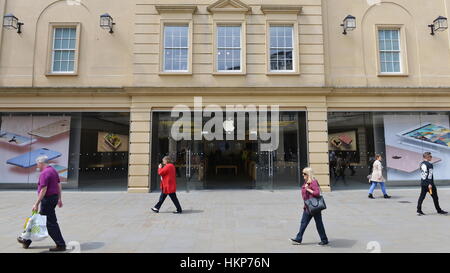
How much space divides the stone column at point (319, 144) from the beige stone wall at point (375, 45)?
5.34ft

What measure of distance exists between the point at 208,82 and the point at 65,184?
7.92 metres

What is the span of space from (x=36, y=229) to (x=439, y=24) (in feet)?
54.5

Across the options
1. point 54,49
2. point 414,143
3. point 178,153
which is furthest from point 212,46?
point 414,143

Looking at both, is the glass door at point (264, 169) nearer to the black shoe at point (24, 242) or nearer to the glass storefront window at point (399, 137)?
the glass storefront window at point (399, 137)

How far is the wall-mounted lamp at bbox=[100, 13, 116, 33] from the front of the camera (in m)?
11.1

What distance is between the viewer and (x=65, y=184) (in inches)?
448

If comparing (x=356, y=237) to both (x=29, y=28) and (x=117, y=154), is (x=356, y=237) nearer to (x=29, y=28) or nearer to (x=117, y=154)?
(x=117, y=154)

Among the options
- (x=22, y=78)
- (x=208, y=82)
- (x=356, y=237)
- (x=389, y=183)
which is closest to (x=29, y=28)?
(x=22, y=78)

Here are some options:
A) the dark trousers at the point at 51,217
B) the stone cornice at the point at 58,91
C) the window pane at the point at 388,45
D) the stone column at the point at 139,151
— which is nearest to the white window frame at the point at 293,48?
the window pane at the point at 388,45

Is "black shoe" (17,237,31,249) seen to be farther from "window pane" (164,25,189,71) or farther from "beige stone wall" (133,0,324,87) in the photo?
"window pane" (164,25,189,71)

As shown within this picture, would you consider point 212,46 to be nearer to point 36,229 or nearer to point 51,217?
point 51,217

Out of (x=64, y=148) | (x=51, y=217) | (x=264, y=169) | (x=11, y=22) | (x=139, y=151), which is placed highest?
(x=11, y=22)

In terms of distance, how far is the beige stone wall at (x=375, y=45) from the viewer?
11672 mm

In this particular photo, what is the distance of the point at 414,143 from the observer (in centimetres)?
1198
